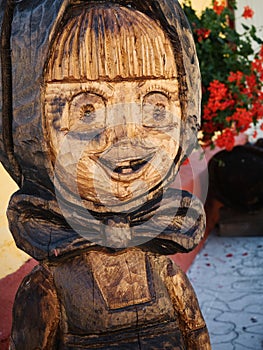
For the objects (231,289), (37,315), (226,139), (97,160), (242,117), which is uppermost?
(97,160)

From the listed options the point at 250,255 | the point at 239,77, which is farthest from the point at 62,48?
the point at 250,255

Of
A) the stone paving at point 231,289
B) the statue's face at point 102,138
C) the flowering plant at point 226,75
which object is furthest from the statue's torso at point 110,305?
the flowering plant at point 226,75

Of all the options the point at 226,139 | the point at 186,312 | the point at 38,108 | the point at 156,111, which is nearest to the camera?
the point at 38,108

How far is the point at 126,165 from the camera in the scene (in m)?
1.56

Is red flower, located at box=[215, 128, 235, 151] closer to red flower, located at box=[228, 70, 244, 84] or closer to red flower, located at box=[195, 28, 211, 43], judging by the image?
red flower, located at box=[228, 70, 244, 84]

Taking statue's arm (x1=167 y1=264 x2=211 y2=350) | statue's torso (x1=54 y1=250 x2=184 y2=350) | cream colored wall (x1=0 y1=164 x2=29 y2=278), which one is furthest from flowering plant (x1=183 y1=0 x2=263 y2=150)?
statue's torso (x1=54 y1=250 x2=184 y2=350)

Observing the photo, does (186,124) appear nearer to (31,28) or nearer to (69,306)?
(31,28)

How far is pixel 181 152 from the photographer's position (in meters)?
1.67

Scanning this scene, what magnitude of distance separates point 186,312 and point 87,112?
0.67m

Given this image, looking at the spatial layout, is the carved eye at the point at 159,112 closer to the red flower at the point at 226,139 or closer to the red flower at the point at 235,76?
the red flower at the point at 235,76

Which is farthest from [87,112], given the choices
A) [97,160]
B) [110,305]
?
[110,305]

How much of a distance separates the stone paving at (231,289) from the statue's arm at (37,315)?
1814 mm

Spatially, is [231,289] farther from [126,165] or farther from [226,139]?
[126,165]

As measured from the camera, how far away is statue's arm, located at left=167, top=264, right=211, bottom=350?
5.86 feet
